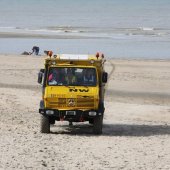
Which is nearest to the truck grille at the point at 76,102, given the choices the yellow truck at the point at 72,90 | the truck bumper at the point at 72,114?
the yellow truck at the point at 72,90

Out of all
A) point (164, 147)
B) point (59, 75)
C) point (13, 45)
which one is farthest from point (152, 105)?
point (13, 45)

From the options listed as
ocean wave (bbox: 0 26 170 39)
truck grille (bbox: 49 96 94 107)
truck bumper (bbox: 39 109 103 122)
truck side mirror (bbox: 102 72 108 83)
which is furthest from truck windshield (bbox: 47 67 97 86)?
ocean wave (bbox: 0 26 170 39)

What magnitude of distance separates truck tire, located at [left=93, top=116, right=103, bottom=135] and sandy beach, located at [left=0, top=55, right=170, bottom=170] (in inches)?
9.0

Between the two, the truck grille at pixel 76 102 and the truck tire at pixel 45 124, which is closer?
the truck grille at pixel 76 102

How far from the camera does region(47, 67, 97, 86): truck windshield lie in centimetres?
1950

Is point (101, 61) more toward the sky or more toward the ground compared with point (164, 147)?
more toward the sky

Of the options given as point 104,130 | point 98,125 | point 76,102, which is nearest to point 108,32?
point 104,130

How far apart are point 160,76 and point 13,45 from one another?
75.3 feet

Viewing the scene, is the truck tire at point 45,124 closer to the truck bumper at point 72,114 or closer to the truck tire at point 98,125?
the truck bumper at point 72,114

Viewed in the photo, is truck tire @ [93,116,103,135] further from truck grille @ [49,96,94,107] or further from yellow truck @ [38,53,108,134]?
truck grille @ [49,96,94,107]

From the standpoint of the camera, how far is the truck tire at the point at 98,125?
19.2 m

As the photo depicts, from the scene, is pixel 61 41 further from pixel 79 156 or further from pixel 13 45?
pixel 79 156

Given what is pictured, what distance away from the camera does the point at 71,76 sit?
64.3ft

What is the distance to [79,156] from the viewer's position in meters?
15.3
